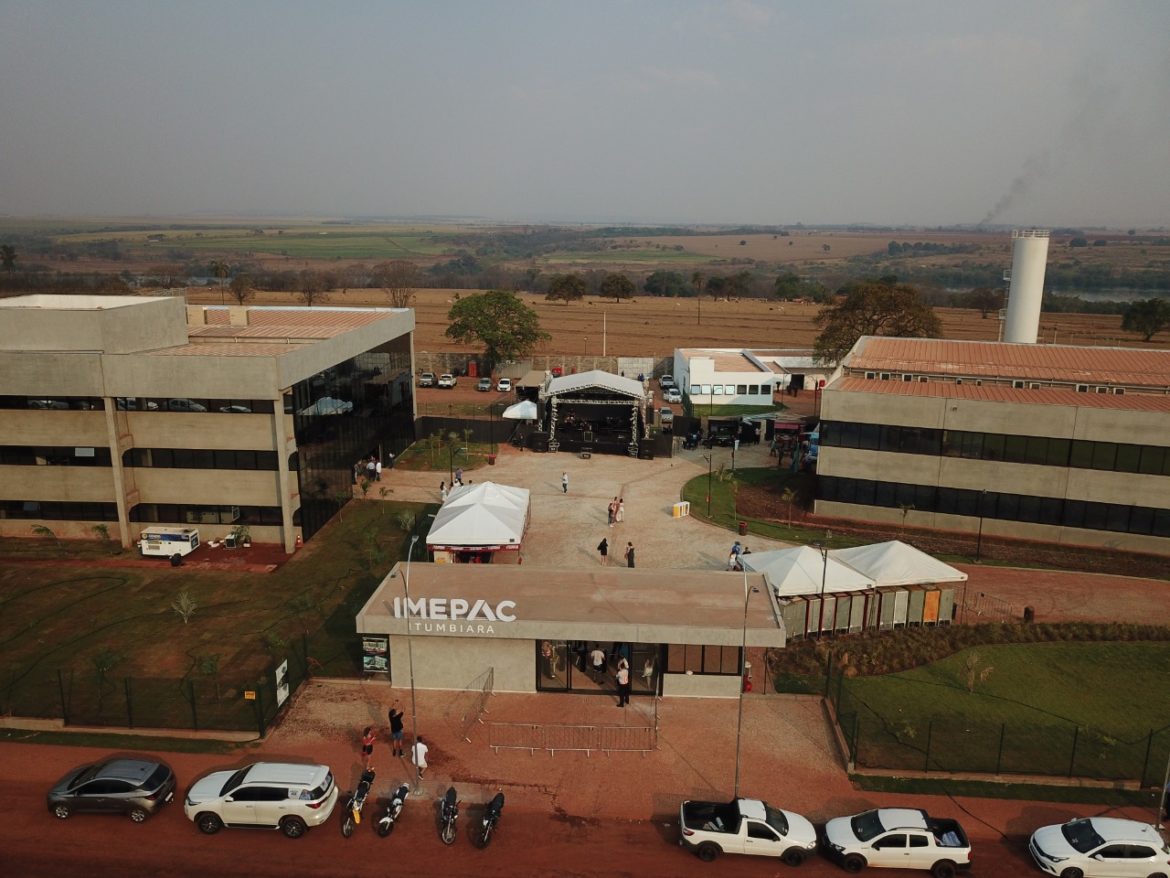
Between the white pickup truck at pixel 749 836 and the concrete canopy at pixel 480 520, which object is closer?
the white pickup truck at pixel 749 836

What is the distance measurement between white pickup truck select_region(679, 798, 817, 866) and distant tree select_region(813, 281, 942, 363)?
2495 inches

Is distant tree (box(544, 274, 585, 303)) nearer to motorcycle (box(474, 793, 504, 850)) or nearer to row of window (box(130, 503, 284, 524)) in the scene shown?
row of window (box(130, 503, 284, 524))

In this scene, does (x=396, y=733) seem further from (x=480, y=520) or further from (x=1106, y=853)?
(x=1106, y=853)

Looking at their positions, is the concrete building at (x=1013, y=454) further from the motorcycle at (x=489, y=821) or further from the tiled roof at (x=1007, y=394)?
the motorcycle at (x=489, y=821)

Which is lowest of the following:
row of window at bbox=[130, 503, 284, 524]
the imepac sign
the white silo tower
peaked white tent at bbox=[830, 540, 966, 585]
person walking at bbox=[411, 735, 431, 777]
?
person walking at bbox=[411, 735, 431, 777]

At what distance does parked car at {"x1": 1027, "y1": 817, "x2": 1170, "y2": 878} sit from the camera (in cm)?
2014

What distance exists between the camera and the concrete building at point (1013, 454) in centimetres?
4128

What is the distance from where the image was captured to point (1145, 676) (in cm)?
3053

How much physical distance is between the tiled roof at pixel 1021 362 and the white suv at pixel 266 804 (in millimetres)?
42000

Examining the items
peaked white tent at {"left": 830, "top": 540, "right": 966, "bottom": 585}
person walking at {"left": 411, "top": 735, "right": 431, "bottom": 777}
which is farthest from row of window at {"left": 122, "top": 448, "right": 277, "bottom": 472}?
peaked white tent at {"left": 830, "top": 540, "right": 966, "bottom": 585}

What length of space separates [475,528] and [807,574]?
48.0 ft

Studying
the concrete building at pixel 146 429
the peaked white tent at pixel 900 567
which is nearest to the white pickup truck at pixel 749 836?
the peaked white tent at pixel 900 567

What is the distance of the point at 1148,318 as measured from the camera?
112m

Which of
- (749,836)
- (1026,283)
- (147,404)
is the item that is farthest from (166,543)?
(1026,283)
